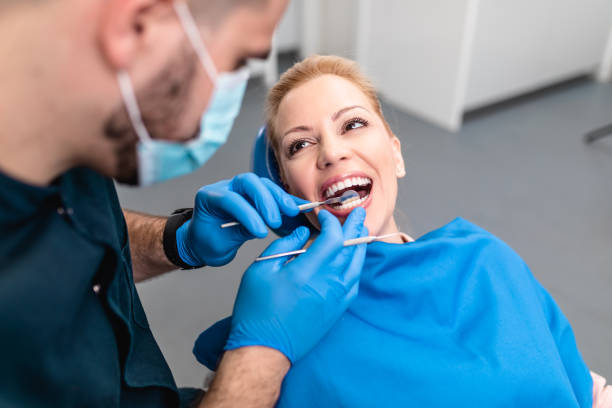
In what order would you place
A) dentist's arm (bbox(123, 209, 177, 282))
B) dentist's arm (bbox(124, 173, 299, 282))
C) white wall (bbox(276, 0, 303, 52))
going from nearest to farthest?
1. dentist's arm (bbox(124, 173, 299, 282))
2. dentist's arm (bbox(123, 209, 177, 282))
3. white wall (bbox(276, 0, 303, 52))

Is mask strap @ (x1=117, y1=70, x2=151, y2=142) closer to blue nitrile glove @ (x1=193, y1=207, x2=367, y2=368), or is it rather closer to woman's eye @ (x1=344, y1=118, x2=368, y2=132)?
blue nitrile glove @ (x1=193, y1=207, x2=367, y2=368)

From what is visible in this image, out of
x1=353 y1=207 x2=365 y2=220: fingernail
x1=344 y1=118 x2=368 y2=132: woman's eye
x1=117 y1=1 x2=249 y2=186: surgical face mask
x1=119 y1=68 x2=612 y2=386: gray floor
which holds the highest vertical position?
x1=117 y1=1 x2=249 y2=186: surgical face mask

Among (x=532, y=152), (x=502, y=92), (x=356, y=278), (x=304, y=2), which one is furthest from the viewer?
(x=304, y=2)

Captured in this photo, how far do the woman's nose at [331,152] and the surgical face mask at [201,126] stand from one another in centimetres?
43

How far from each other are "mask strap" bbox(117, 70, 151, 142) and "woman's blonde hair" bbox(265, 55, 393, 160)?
0.67 meters

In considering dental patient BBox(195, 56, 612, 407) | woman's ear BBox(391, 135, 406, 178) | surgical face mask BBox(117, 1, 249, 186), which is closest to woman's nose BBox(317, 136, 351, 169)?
dental patient BBox(195, 56, 612, 407)

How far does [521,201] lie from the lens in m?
2.83

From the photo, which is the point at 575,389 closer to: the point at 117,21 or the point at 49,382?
the point at 49,382

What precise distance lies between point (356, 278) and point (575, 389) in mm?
608

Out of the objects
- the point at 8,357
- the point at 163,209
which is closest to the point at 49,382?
the point at 8,357

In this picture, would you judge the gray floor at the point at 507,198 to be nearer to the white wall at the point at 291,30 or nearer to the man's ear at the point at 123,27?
→ the white wall at the point at 291,30

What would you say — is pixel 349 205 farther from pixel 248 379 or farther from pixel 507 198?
pixel 507 198

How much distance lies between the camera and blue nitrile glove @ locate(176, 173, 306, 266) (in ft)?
3.79

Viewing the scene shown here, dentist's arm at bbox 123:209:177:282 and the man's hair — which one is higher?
the man's hair
